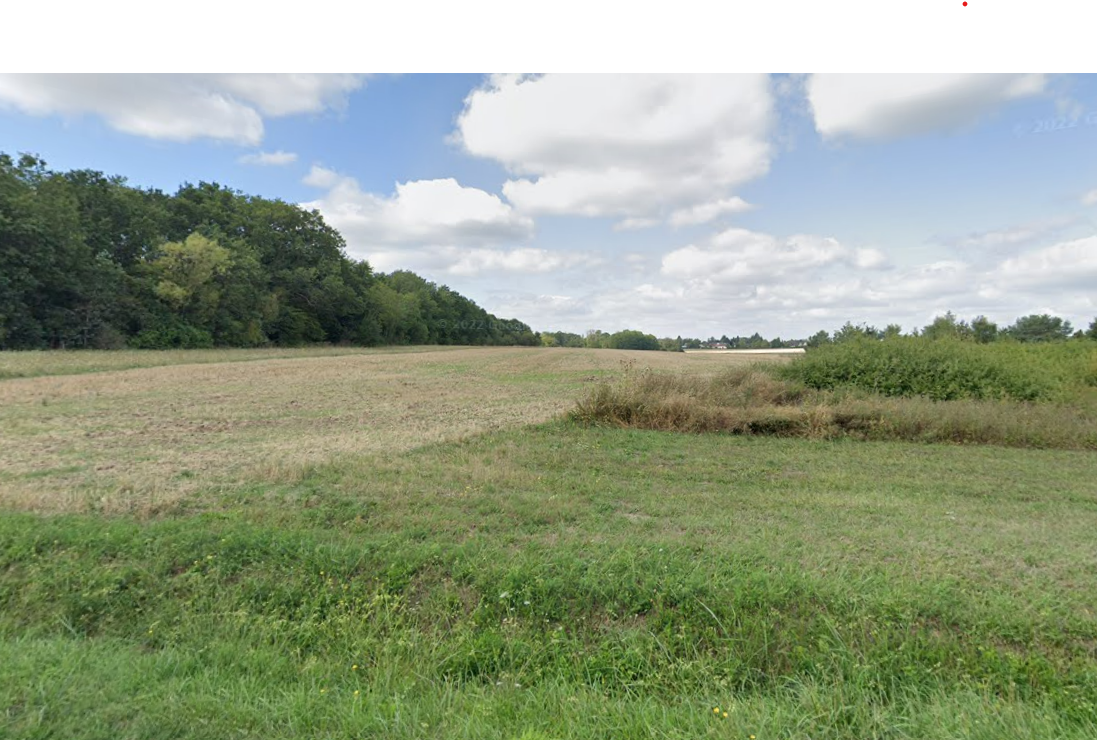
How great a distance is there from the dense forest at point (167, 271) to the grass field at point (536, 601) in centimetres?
4184

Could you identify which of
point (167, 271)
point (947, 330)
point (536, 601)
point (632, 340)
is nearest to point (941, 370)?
point (947, 330)

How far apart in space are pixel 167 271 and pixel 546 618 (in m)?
57.2

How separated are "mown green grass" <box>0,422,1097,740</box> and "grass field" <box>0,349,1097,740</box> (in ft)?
0.07

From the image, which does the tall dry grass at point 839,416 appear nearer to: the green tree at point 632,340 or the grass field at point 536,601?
the grass field at point 536,601

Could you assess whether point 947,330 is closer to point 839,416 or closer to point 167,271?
point 839,416

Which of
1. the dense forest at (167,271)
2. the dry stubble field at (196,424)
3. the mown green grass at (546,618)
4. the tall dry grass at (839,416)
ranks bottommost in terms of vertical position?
the dry stubble field at (196,424)

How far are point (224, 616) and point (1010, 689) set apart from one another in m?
5.19

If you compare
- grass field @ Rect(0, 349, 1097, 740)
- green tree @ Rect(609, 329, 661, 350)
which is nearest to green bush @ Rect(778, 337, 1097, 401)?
grass field @ Rect(0, 349, 1097, 740)

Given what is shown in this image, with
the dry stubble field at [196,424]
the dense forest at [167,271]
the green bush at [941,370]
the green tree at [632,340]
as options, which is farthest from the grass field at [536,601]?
the green tree at [632,340]

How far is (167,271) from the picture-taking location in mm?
43562

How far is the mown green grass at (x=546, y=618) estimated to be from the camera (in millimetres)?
2242

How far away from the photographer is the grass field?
2.27m
